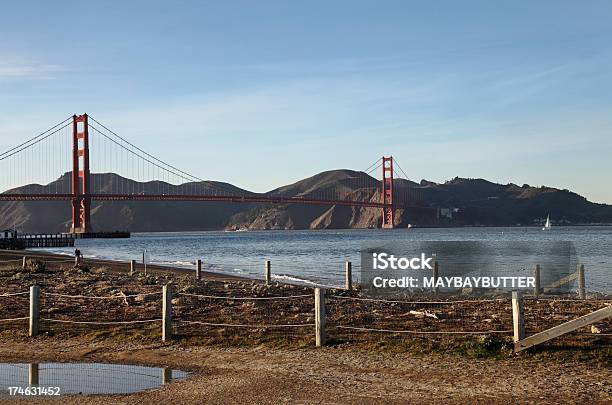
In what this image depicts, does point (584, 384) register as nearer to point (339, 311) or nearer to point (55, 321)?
point (339, 311)

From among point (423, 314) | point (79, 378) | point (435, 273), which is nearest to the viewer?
point (79, 378)

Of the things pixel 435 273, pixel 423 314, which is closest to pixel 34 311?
pixel 423 314

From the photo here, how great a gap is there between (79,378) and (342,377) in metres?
4.05

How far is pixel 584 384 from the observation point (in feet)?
32.0

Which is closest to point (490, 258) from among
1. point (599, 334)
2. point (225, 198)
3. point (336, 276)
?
point (599, 334)

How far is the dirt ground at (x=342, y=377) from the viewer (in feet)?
30.7

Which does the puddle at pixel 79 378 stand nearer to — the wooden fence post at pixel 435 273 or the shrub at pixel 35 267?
the wooden fence post at pixel 435 273

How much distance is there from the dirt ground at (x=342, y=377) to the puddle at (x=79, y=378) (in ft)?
1.28

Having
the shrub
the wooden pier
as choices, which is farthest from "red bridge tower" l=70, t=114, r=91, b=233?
the shrub

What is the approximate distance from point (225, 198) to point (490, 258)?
80.4 m

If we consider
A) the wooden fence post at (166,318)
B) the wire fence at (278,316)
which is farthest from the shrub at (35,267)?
the wooden fence post at (166,318)

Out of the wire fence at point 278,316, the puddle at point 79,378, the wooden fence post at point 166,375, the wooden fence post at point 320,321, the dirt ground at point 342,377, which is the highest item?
the wooden fence post at point 320,321

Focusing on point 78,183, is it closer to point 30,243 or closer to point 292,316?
point 30,243

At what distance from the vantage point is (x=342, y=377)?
10562 mm
